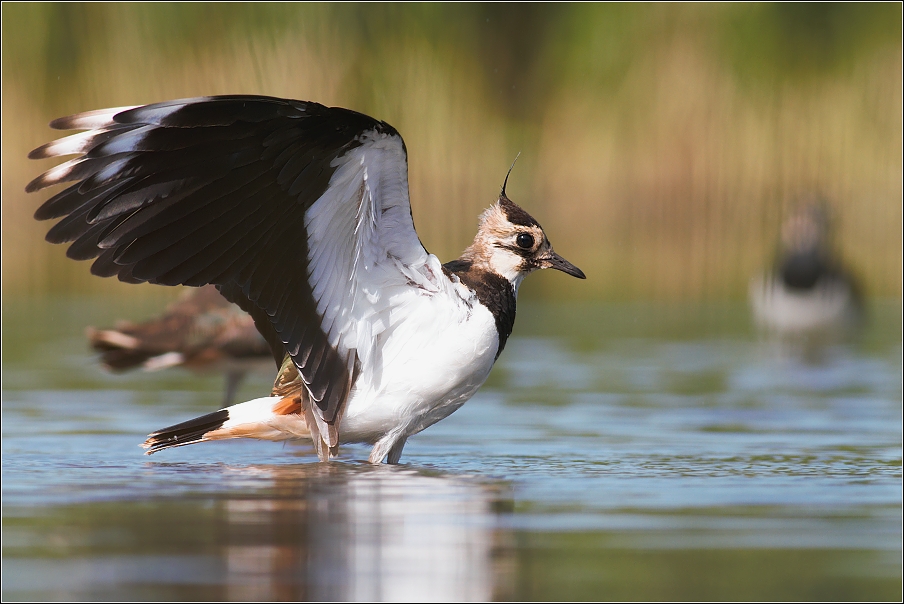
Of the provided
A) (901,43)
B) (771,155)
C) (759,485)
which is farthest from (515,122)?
(759,485)

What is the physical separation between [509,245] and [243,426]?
1438 millimetres

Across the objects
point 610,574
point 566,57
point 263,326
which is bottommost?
point 610,574

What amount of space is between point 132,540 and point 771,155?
1317 centimetres

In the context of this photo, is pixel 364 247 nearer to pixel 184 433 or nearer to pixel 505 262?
pixel 505 262

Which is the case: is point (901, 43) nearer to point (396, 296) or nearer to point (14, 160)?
point (14, 160)

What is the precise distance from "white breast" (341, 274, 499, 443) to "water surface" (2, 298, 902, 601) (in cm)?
24

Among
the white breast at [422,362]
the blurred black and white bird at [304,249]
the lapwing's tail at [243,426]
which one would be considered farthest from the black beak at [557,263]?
the lapwing's tail at [243,426]

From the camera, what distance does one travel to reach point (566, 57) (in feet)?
56.5

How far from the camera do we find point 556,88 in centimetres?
1731

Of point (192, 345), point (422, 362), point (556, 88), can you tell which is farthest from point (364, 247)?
point (556, 88)

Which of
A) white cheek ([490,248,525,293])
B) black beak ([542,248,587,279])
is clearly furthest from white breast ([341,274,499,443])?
black beak ([542,248,587,279])

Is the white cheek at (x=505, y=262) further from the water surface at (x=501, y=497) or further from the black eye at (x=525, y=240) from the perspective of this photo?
the water surface at (x=501, y=497)

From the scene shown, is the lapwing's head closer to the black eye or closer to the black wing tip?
the black eye

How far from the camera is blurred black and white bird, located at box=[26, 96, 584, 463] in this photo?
5516 mm
